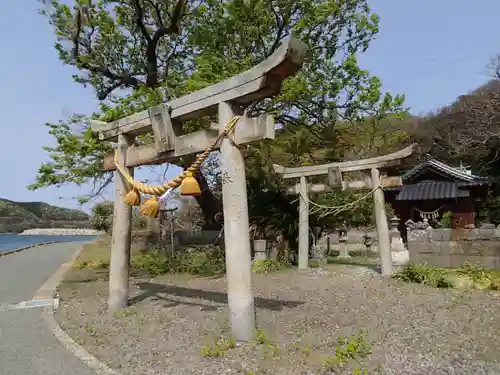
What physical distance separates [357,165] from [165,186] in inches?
266

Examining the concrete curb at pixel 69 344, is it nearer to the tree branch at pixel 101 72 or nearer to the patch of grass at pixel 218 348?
the patch of grass at pixel 218 348

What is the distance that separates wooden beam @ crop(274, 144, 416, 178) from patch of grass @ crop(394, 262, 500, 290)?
2.62m

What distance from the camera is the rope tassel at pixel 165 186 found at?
16.8 feet

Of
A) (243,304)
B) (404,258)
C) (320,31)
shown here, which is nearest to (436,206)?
(404,258)

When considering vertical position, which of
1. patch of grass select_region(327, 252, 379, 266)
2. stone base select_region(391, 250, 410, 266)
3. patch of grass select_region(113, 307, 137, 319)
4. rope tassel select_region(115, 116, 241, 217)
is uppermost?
rope tassel select_region(115, 116, 241, 217)

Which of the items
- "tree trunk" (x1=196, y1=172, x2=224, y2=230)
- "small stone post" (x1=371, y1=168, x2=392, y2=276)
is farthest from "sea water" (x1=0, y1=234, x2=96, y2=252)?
"small stone post" (x1=371, y1=168, x2=392, y2=276)

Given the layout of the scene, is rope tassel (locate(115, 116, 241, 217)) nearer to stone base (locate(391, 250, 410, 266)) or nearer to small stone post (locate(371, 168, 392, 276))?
small stone post (locate(371, 168, 392, 276))

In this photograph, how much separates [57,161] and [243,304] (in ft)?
24.8

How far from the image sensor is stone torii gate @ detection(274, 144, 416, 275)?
1055 cm

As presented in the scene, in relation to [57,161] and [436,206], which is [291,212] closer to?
[57,161]

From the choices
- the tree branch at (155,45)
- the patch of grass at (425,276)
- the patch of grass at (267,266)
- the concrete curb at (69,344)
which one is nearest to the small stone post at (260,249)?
the patch of grass at (267,266)

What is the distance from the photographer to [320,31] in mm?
12039

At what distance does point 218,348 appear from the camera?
4.41m

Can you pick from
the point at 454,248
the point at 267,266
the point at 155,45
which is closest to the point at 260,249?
the point at 267,266
